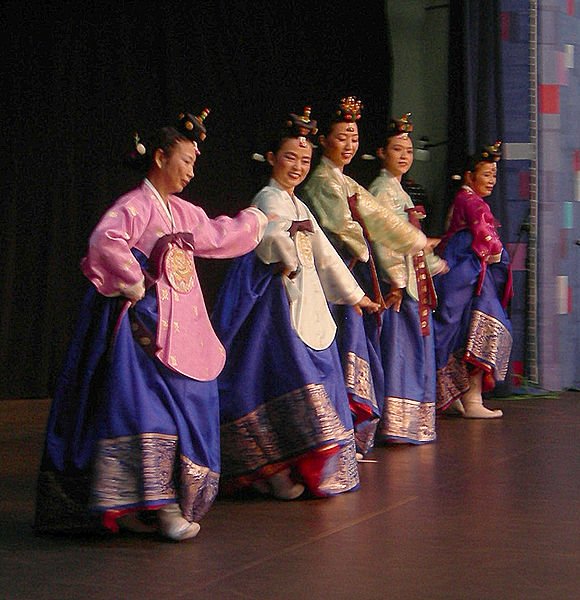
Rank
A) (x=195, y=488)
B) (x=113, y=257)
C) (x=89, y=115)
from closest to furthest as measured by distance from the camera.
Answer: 1. (x=113, y=257)
2. (x=195, y=488)
3. (x=89, y=115)

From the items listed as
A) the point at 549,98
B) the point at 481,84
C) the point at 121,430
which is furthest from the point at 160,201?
the point at 549,98

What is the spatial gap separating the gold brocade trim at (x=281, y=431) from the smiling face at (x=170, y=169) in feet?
2.43

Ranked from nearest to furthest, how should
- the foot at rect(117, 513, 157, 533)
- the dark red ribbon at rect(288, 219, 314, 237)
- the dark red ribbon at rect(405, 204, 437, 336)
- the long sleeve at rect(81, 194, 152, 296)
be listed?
the long sleeve at rect(81, 194, 152, 296) → the foot at rect(117, 513, 157, 533) → the dark red ribbon at rect(288, 219, 314, 237) → the dark red ribbon at rect(405, 204, 437, 336)

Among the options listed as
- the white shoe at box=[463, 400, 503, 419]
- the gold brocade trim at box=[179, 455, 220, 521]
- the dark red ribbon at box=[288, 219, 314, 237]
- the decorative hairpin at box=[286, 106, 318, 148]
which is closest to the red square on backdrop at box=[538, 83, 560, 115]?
the white shoe at box=[463, 400, 503, 419]

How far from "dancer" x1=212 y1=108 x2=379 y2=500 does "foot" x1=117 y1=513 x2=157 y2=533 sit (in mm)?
531

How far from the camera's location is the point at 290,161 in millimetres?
3898

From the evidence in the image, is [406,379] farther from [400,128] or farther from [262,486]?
[262,486]

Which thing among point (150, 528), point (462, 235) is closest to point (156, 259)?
point (150, 528)

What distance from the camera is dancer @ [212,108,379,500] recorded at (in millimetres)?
3701

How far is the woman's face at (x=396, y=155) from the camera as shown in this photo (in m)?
4.94

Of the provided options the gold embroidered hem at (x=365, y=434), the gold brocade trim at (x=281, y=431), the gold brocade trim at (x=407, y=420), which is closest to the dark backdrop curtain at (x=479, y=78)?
the gold brocade trim at (x=407, y=420)

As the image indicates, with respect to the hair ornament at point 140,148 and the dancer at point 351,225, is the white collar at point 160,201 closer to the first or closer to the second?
the hair ornament at point 140,148

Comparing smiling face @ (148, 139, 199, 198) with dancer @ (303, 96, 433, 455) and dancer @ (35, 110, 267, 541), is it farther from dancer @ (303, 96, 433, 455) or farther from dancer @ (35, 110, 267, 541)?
dancer @ (303, 96, 433, 455)

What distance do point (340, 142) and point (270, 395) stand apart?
41.8 inches
